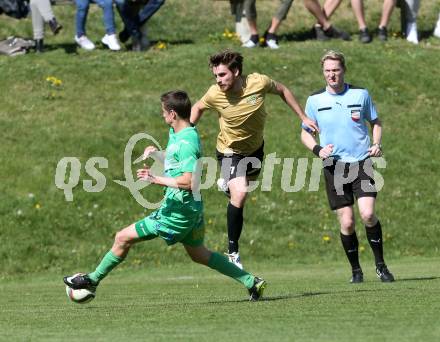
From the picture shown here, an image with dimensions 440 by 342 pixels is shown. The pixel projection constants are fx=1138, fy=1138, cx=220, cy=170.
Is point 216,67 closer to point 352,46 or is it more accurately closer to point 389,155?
point 389,155

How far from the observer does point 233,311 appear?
31.2ft

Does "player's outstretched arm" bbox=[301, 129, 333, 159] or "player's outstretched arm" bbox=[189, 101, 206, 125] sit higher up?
"player's outstretched arm" bbox=[189, 101, 206, 125]

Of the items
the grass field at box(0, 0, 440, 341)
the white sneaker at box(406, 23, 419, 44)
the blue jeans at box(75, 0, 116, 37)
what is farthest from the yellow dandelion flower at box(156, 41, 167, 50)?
the white sneaker at box(406, 23, 419, 44)

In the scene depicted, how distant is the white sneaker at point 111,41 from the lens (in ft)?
76.0

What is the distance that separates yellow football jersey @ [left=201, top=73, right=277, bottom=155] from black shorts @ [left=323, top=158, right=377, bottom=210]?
37.8 inches

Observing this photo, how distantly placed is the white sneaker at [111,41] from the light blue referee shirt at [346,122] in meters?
11.7

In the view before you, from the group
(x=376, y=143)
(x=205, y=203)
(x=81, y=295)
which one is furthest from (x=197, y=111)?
(x=205, y=203)

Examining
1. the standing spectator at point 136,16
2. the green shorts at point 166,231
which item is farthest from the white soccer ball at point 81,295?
the standing spectator at point 136,16

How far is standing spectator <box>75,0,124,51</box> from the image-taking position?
22.5m

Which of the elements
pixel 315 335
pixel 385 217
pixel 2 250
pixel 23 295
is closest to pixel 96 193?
pixel 2 250

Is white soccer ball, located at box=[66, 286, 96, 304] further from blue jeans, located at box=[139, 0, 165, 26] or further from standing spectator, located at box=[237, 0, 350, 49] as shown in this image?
standing spectator, located at box=[237, 0, 350, 49]

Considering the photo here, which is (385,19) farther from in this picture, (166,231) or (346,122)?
(166,231)

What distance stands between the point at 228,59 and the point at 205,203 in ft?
25.4

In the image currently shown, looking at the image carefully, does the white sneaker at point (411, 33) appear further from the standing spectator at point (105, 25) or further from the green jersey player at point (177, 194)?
the green jersey player at point (177, 194)
